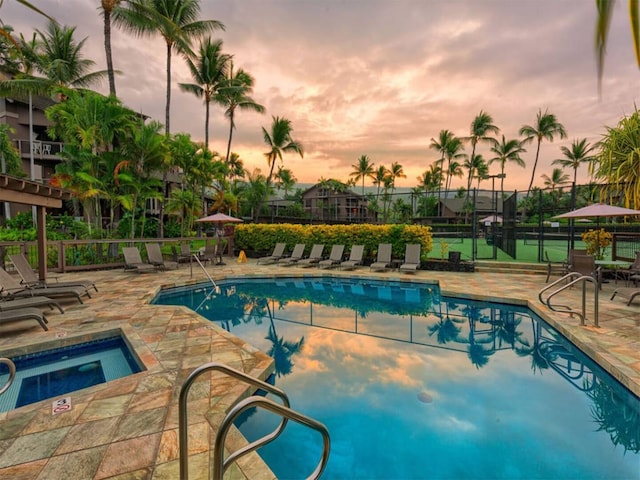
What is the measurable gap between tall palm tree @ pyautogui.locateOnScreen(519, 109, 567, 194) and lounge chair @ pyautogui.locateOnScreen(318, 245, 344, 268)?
34.4 meters

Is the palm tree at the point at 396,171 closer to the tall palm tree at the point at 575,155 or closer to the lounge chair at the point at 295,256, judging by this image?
the tall palm tree at the point at 575,155

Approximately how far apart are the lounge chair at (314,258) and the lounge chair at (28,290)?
7.73 meters

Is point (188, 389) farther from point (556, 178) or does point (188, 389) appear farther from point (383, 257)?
point (556, 178)

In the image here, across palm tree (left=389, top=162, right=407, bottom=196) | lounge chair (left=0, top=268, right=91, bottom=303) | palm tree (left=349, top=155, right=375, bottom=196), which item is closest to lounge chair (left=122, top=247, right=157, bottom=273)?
lounge chair (left=0, top=268, right=91, bottom=303)

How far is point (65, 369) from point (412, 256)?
1008cm

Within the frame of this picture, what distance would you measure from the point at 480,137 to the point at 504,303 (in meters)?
36.6

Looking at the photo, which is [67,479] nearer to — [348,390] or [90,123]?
[348,390]

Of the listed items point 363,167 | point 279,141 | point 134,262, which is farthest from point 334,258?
point 363,167

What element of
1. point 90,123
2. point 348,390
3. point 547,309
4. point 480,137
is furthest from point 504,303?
point 480,137

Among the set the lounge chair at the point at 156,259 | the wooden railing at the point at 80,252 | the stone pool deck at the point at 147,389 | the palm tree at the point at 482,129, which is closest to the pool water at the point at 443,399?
the stone pool deck at the point at 147,389

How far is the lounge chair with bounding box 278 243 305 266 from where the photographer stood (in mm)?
13711

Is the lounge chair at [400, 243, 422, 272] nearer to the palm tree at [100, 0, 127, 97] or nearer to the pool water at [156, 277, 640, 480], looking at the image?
the pool water at [156, 277, 640, 480]

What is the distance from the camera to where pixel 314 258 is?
43.8ft

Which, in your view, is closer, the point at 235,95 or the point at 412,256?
the point at 412,256
